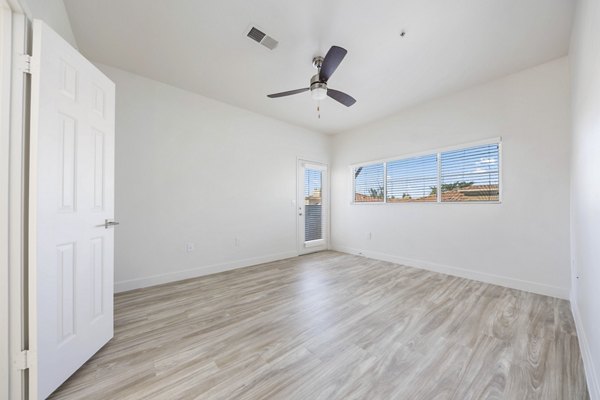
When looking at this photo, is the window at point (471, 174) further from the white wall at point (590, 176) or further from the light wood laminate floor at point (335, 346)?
the white wall at point (590, 176)

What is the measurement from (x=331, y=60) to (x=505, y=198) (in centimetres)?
293

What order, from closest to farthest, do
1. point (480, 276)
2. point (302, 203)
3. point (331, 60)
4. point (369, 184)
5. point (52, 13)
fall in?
point (52, 13)
point (331, 60)
point (480, 276)
point (369, 184)
point (302, 203)

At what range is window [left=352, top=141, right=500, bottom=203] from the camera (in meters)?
3.17

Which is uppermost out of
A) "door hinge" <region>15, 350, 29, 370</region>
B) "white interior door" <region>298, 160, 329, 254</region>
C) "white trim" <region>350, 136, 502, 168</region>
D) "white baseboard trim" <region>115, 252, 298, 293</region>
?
"white trim" <region>350, 136, 502, 168</region>

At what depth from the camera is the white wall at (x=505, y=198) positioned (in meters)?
2.62

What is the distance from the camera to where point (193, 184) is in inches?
134

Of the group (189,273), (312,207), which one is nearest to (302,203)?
(312,207)

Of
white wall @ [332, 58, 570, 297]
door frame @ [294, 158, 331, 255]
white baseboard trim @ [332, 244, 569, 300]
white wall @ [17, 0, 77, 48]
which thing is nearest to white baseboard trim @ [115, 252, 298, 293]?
door frame @ [294, 158, 331, 255]

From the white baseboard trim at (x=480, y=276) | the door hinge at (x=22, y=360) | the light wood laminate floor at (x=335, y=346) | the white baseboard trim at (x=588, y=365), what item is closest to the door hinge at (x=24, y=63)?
the door hinge at (x=22, y=360)

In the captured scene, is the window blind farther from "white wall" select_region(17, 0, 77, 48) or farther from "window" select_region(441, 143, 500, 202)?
"white wall" select_region(17, 0, 77, 48)

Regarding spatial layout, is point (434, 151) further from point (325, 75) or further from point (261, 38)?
point (261, 38)

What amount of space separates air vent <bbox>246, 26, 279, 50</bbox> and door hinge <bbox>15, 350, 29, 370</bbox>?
112 inches

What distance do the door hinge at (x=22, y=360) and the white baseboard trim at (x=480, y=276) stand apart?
4381 millimetres

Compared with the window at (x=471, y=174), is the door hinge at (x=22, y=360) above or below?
below
